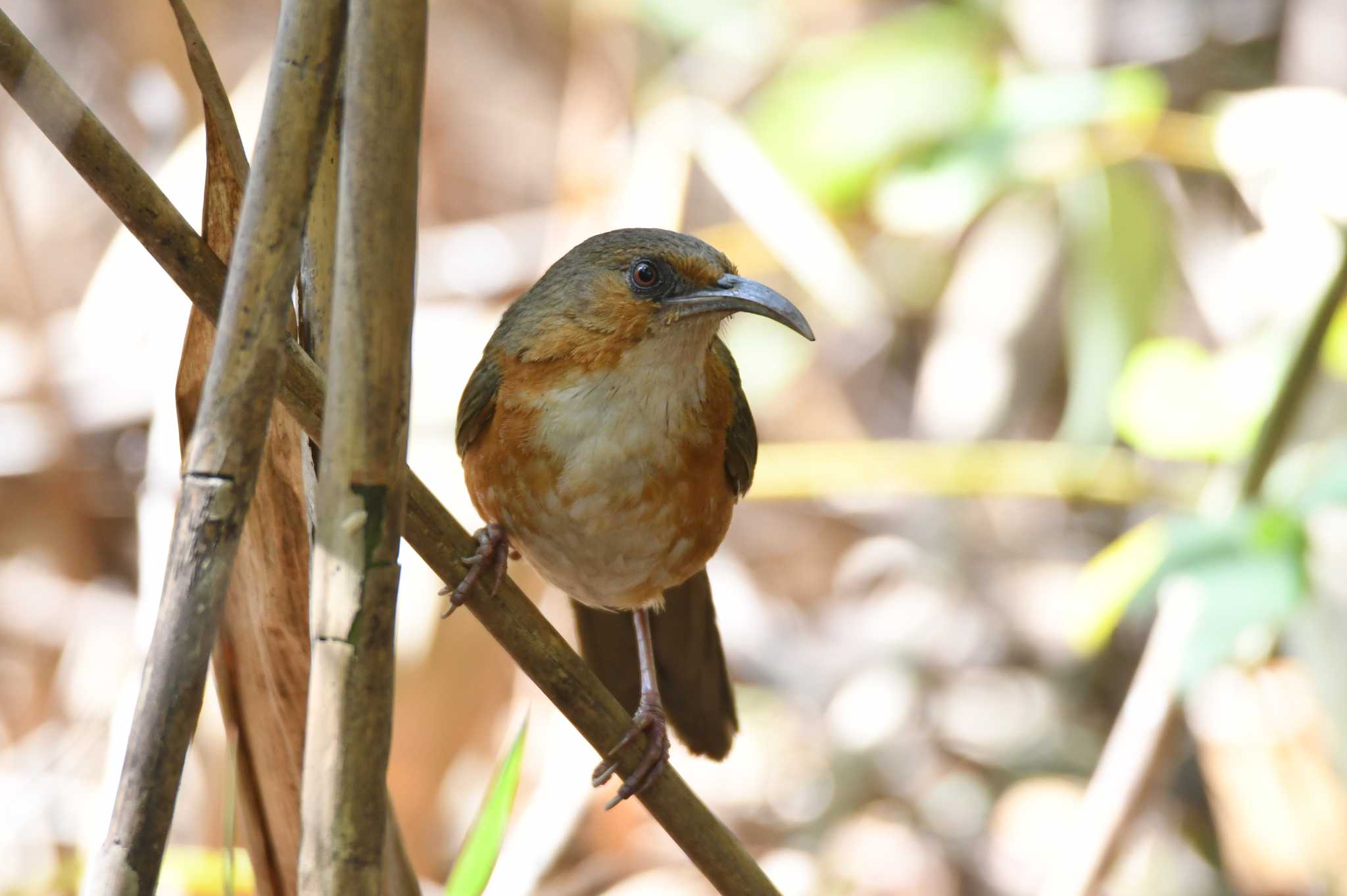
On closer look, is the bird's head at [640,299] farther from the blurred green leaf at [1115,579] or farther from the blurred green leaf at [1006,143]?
the blurred green leaf at [1006,143]

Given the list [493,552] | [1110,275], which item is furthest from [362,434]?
[1110,275]

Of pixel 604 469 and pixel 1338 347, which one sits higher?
pixel 604 469

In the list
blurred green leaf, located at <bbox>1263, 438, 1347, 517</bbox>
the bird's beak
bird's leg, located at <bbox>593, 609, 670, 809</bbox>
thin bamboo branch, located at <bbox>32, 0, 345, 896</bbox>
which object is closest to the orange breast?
the bird's beak

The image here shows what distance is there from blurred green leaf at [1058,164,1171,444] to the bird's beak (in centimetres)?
216

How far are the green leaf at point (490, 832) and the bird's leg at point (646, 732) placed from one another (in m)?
0.14

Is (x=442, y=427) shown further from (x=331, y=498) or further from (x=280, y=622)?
(x=331, y=498)

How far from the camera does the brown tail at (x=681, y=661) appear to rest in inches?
114

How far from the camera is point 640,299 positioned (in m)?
2.49

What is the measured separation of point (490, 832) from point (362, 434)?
1.14 m

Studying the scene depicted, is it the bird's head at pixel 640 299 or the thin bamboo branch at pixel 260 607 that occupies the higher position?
the bird's head at pixel 640 299

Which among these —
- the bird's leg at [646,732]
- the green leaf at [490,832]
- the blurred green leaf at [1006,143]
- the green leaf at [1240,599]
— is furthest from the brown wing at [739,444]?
the blurred green leaf at [1006,143]

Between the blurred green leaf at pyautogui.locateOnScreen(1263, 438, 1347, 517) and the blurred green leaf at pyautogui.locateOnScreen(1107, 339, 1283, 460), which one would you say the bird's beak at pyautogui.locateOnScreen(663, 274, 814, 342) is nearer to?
the blurred green leaf at pyautogui.locateOnScreen(1263, 438, 1347, 517)

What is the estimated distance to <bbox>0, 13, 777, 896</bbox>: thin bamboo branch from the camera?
1.09 metres

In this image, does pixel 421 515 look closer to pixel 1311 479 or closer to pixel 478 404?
pixel 478 404
